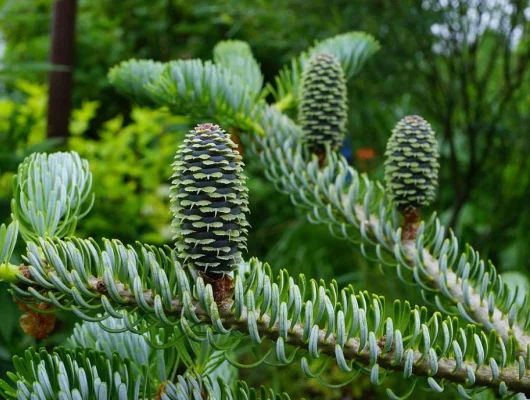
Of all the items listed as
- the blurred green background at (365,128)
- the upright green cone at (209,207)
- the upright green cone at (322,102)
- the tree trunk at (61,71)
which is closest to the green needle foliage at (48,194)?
the upright green cone at (209,207)

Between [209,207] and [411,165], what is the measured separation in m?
0.30

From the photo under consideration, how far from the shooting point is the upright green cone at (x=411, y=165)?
2.29 ft

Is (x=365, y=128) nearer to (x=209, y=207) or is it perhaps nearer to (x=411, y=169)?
(x=411, y=169)

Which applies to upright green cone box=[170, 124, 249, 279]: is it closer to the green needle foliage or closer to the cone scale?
the green needle foliage

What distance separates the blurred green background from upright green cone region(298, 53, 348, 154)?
0.74 meters

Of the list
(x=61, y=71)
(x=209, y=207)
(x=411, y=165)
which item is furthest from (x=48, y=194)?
(x=61, y=71)

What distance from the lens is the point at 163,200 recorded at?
7.26ft

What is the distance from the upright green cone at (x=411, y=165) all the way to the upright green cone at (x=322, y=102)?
4.6 inches

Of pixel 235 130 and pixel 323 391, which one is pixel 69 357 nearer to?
pixel 235 130

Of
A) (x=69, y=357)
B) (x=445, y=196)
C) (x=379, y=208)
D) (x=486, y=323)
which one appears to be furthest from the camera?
(x=445, y=196)

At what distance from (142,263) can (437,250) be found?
32 centimetres

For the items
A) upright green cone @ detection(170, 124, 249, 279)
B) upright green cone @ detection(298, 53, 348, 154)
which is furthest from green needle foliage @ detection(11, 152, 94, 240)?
upright green cone @ detection(298, 53, 348, 154)

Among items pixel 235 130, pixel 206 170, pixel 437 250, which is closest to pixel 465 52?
pixel 235 130

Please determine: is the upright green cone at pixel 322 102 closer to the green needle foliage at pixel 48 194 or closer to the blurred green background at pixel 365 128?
the green needle foliage at pixel 48 194
